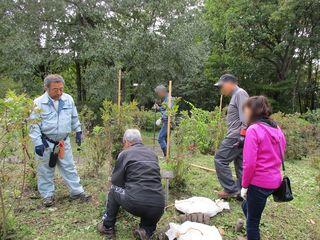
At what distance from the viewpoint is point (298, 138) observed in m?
10.1

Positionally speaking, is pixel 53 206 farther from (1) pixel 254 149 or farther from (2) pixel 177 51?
(2) pixel 177 51

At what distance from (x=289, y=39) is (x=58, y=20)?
41.1ft

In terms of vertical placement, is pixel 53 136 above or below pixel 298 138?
above

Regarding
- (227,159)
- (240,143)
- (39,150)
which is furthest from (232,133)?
(39,150)

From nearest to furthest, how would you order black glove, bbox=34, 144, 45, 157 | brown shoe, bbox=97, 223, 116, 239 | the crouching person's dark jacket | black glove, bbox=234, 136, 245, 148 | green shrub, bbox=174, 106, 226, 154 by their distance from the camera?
1. the crouching person's dark jacket
2. brown shoe, bbox=97, 223, 116, 239
3. black glove, bbox=34, 144, 45, 157
4. black glove, bbox=234, 136, 245, 148
5. green shrub, bbox=174, 106, 226, 154

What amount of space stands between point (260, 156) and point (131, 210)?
1.41 metres

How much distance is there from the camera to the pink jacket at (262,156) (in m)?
3.37

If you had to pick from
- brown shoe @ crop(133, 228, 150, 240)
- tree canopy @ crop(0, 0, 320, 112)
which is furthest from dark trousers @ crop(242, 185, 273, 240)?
tree canopy @ crop(0, 0, 320, 112)

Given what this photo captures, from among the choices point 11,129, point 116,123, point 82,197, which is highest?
point 11,129

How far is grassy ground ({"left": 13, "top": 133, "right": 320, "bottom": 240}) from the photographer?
414 cm

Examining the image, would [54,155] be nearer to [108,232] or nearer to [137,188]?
[108,232]

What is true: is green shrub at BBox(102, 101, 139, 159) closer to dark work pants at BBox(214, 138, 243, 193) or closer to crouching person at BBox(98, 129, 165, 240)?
crouching person at BBox(98, 129, 165, 240)

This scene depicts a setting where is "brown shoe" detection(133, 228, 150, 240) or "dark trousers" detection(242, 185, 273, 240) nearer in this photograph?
"dark trousers" detection(242, 185, 273, 240)

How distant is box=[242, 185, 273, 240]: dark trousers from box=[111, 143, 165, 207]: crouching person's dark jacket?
35.2 inches
